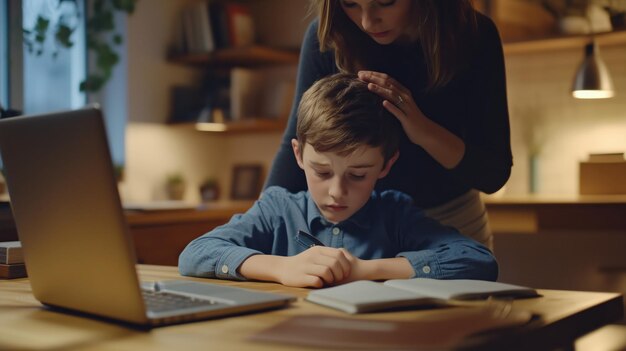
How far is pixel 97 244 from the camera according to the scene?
29.5 inches

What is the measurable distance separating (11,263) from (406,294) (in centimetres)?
73

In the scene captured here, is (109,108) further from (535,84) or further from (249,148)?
(535,84)

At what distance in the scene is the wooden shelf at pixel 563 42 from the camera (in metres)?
2.99

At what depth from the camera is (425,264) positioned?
1.11 meters

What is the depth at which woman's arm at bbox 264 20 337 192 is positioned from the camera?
5.12 ft

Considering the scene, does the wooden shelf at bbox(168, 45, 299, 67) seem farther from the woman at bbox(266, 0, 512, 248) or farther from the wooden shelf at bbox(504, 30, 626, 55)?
the woman at bbox(266, 0, 512, 248)

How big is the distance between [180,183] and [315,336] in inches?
126

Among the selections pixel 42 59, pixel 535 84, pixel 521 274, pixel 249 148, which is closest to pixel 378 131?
pixel 521 274

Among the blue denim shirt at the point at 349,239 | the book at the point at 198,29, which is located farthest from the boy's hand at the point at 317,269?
the book at the point at 198,29

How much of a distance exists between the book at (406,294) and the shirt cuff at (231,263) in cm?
25

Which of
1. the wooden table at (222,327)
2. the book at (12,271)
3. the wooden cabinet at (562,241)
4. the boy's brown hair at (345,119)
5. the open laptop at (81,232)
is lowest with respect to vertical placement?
the wooden cabinet at (562,241)

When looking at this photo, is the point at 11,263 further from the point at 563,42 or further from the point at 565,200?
the point at 563,42

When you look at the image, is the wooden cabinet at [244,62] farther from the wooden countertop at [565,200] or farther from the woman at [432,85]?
the woman at [432,85]

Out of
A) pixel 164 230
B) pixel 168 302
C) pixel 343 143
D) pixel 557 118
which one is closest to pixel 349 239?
pixel 343 143
